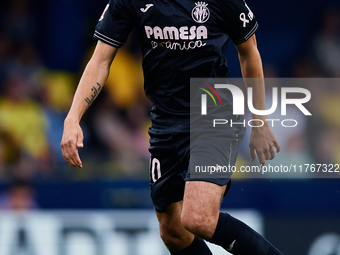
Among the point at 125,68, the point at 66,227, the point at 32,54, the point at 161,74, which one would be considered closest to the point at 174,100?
the point at 161,74

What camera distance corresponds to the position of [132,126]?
6352 mm

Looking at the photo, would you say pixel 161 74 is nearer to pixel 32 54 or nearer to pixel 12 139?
pixel 12 139

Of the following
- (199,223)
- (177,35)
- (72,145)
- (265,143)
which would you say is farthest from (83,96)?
(265,143)

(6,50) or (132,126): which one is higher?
(6,50)

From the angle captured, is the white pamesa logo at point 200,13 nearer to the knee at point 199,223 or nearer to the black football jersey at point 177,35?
the black football jersey at point 177,35

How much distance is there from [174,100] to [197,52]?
0.30m

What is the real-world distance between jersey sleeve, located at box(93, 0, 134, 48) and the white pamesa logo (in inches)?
14.4

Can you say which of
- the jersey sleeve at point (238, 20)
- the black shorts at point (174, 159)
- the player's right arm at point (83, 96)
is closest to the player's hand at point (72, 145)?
the player's right arm at point (83, 96)

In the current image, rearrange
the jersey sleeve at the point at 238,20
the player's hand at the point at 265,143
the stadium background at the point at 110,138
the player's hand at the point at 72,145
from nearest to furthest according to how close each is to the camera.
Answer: the player's hand at the point at 72,145 < the jersey sleeve at the point at 238,20 < the player's hand at the point at 265,143 < the stadium background at the point at 110,138

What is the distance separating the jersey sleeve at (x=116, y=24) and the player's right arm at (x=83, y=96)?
4cm

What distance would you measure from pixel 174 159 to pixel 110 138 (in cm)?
307

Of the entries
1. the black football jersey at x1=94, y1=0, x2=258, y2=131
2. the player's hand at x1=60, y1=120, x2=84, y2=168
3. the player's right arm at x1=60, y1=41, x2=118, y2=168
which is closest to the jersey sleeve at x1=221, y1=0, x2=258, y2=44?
the black football jersey at x1=94, y1=0, x2=258, y2=131

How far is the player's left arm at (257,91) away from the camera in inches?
130

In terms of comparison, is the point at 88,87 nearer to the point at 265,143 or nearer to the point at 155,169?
the point at 155,169
